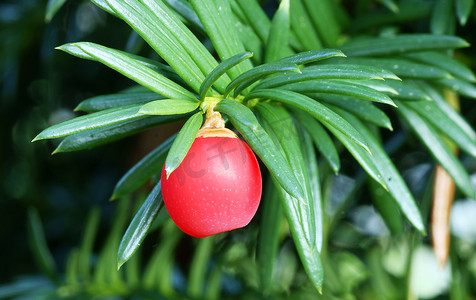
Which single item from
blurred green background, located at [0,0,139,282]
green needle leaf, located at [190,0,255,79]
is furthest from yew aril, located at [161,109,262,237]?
blurred green background, located at [0,0,139,282]

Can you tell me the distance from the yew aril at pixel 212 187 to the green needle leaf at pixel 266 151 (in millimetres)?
20

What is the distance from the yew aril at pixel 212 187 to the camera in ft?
1.21

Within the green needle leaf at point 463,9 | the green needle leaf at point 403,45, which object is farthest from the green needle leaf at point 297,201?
the green needle leaf at point 463,9

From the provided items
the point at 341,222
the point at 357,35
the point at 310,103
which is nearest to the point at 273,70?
the point at 310,103

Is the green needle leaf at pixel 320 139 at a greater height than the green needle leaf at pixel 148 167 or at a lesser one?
greater

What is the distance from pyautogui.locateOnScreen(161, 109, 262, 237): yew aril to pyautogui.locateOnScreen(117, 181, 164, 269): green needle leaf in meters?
0.05

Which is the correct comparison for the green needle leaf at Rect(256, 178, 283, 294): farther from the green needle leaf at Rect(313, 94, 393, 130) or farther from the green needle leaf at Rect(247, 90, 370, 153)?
the green needle leaf at Rect(247, 90, 370, 153)

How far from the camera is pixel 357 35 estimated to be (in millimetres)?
793

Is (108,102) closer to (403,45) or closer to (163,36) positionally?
(163,36)

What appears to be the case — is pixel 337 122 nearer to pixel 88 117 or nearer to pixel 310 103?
pixel 310 103

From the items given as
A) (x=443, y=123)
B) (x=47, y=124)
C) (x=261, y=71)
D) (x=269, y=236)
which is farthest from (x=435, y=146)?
(x=47, y=124)

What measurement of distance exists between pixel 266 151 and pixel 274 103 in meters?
0.17

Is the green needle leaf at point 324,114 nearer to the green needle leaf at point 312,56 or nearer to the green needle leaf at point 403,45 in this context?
the green needle leaf at point 312,56

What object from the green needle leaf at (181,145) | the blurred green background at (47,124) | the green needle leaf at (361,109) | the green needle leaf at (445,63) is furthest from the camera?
the blurred green background at (47,124)
